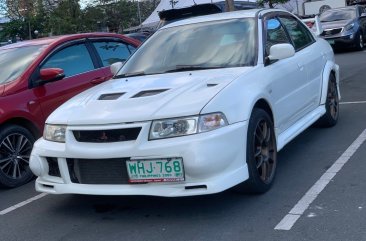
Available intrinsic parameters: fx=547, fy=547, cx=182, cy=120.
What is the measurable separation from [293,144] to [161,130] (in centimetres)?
270

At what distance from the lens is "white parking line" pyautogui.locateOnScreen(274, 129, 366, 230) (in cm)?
404

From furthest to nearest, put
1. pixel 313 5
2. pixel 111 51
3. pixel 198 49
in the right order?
pixel 313 5
pixel 111 51
pixel 198 49

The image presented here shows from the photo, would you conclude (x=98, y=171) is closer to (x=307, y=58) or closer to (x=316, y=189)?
(x=316, y=189)

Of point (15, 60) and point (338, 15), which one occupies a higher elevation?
point (15, 60)

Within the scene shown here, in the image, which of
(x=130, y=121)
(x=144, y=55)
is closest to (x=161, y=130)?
(x=130, y=121)

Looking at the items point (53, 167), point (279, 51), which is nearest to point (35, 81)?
point (53, 167)

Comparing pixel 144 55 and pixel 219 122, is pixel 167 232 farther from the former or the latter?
pixel 144 55

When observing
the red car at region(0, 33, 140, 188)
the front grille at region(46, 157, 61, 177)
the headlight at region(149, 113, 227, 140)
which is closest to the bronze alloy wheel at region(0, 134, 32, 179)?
the red car at region(0, 33, 140, 188)

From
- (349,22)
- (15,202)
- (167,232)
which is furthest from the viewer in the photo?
(349,22)

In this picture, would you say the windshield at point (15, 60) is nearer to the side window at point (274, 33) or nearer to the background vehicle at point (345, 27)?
the side window at point (274, 33)

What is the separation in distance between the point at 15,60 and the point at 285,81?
10.6 ft

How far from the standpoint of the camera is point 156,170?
159 inches

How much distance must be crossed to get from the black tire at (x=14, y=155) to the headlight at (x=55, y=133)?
1306 mm

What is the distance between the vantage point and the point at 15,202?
5.32 metres
